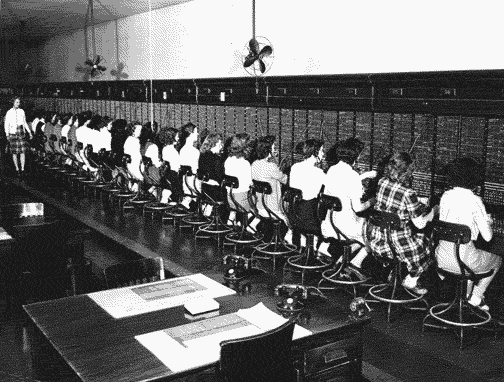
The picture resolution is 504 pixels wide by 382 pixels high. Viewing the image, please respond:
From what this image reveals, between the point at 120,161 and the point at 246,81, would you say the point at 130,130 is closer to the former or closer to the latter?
the point at 120,161

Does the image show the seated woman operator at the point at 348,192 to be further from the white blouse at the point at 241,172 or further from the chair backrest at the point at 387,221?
the white blouse at the point at 241,172

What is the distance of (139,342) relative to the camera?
2295 millimetres

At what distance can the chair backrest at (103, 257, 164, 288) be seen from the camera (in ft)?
10.5

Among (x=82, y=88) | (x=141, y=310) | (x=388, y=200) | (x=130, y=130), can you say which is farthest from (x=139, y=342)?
(x=82, y=88)

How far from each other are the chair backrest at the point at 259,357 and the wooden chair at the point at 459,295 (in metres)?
1.95

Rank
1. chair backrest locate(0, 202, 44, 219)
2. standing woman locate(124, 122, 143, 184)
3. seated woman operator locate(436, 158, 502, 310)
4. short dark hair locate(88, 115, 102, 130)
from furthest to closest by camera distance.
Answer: short dark hair locate(88, 115, 102, 130) < standing woman locate(124, 122, 143, 184) < chair backrest locate(0, 202, 44, 219) < seated woman operator locate(436, 158, 502, 310)

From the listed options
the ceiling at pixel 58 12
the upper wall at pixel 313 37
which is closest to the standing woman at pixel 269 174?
the upper wall at pixel 313 37

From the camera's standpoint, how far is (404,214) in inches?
169

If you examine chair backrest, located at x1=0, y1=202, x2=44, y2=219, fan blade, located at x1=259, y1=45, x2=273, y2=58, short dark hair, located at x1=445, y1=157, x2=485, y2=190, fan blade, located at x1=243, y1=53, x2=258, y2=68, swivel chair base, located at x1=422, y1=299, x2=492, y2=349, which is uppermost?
fan blade, located at x1=259, y1=45, x2=273, y2=58

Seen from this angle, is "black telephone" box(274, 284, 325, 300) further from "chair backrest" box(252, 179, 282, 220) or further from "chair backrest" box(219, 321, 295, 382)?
"chair backrest" box(252, 179, 282, 220)

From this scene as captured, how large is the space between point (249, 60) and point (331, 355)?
5.65m

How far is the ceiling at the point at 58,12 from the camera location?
31.1 ft

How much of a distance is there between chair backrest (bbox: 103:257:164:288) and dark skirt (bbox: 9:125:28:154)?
8.64 m

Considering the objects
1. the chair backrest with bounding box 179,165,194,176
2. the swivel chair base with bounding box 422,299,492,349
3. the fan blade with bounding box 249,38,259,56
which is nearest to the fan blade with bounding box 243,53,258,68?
the fan blade with bounding box 249,38,259,56
